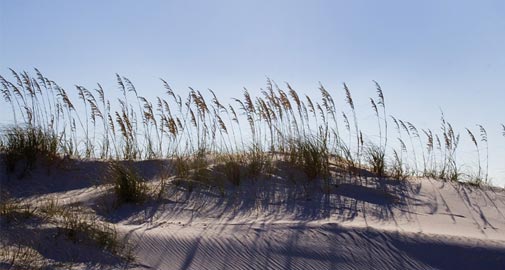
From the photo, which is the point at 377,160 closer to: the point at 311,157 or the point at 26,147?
the point at 311,157

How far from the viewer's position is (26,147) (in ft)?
24.0

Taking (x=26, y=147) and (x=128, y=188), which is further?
(x=26, y=147)

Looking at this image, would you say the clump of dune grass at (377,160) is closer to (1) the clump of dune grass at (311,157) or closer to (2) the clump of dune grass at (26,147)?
(1) the clump of dune grass at (311,157)

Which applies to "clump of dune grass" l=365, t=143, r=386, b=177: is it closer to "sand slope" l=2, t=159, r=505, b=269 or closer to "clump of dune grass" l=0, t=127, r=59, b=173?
"sand slope" l=2, t=159, r=505, b=269

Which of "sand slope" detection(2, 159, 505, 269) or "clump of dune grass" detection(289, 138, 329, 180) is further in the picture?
"clump of dune grass" detection(289, 138, 329, 180)

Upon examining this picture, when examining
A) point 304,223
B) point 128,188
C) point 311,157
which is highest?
point 311,157

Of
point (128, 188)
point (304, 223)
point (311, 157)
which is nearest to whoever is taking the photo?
point (304, 223)

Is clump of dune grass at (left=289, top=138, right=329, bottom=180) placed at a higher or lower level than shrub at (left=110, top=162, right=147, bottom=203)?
higher

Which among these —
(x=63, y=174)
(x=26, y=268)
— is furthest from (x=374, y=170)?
(x=26, y=268)

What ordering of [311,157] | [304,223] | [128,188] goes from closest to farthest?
[304,223] → [128,188] → [311,157]

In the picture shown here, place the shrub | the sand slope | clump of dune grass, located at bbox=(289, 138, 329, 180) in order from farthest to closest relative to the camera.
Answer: clump of dune grass, located at bbox=(289, 138, 329, 180) → the shrub → the sand slope

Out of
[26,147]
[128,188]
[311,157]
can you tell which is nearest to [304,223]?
[311,157]

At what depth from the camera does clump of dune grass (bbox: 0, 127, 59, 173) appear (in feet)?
23.7

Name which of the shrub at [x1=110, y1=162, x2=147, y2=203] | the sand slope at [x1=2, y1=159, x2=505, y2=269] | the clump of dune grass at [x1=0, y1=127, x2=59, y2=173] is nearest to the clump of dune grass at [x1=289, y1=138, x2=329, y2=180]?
the sand slope at [x1=2, y1=159, x2=505, y2=269]
